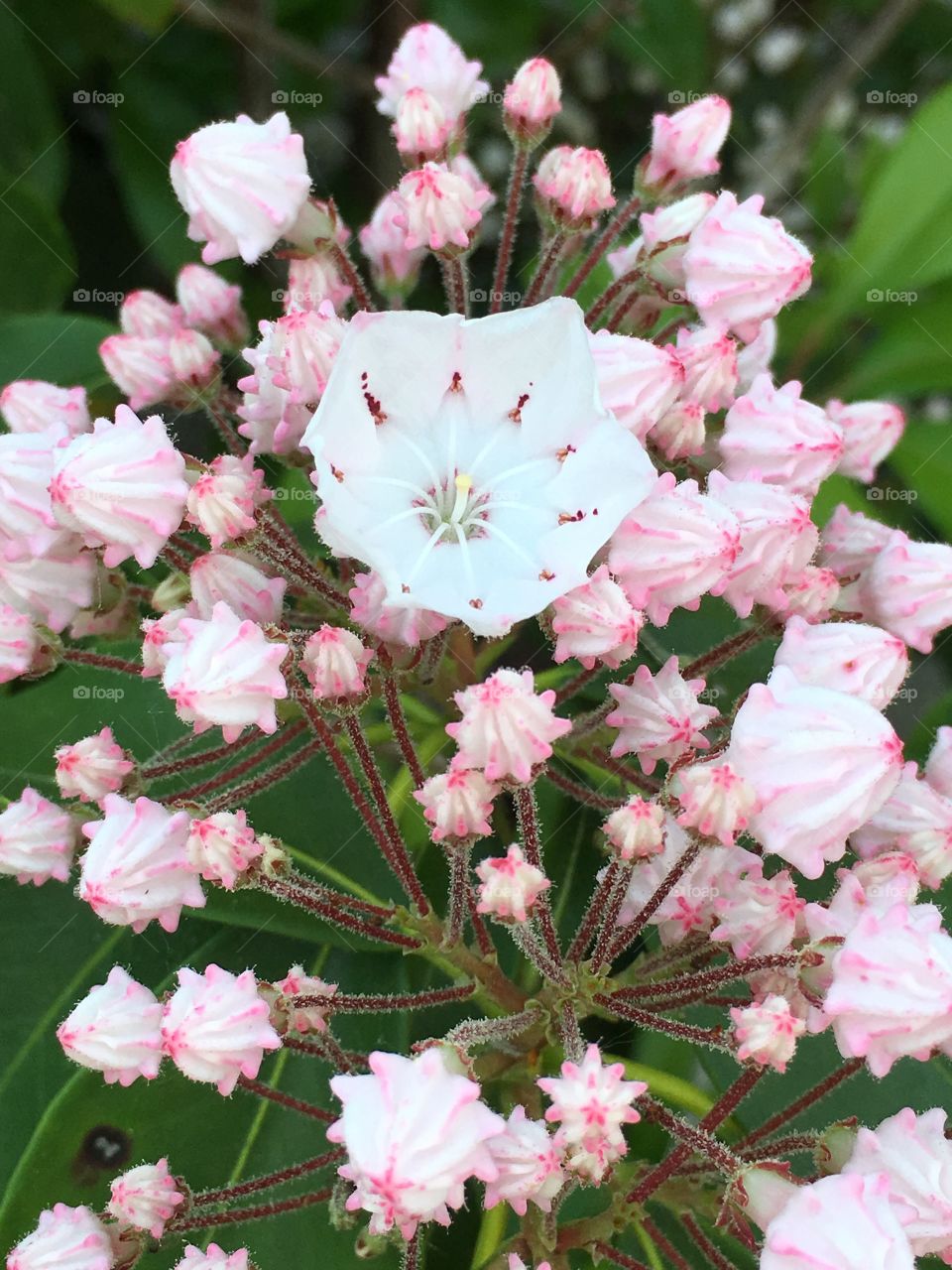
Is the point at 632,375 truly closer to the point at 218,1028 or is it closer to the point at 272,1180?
the point at 218,1028

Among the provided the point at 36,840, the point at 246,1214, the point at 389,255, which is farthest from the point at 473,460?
the point at 246,1214

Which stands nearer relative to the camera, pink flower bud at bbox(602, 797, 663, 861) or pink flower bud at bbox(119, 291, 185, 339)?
pink flower bud at bbox(602, 797, 663, 861)

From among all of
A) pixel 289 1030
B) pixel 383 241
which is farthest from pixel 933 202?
pixel 289 1030

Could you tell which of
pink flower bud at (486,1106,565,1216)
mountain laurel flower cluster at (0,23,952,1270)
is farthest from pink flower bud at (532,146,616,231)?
pink flower bud at (486,1106,565,1216)

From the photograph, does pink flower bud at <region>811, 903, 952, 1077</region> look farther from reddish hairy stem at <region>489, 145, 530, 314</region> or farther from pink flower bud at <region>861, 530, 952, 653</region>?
reddish hairy stem at <region>489, 145, 530, 314</region>

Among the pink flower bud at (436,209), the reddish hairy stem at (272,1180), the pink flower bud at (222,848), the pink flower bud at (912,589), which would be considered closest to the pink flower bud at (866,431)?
the pink flower bud at (912,589)

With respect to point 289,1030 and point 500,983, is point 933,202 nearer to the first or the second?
point 500,983

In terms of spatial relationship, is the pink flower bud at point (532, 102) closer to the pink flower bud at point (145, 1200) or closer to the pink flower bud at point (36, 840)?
the pink flower bud at point (36, 840)
